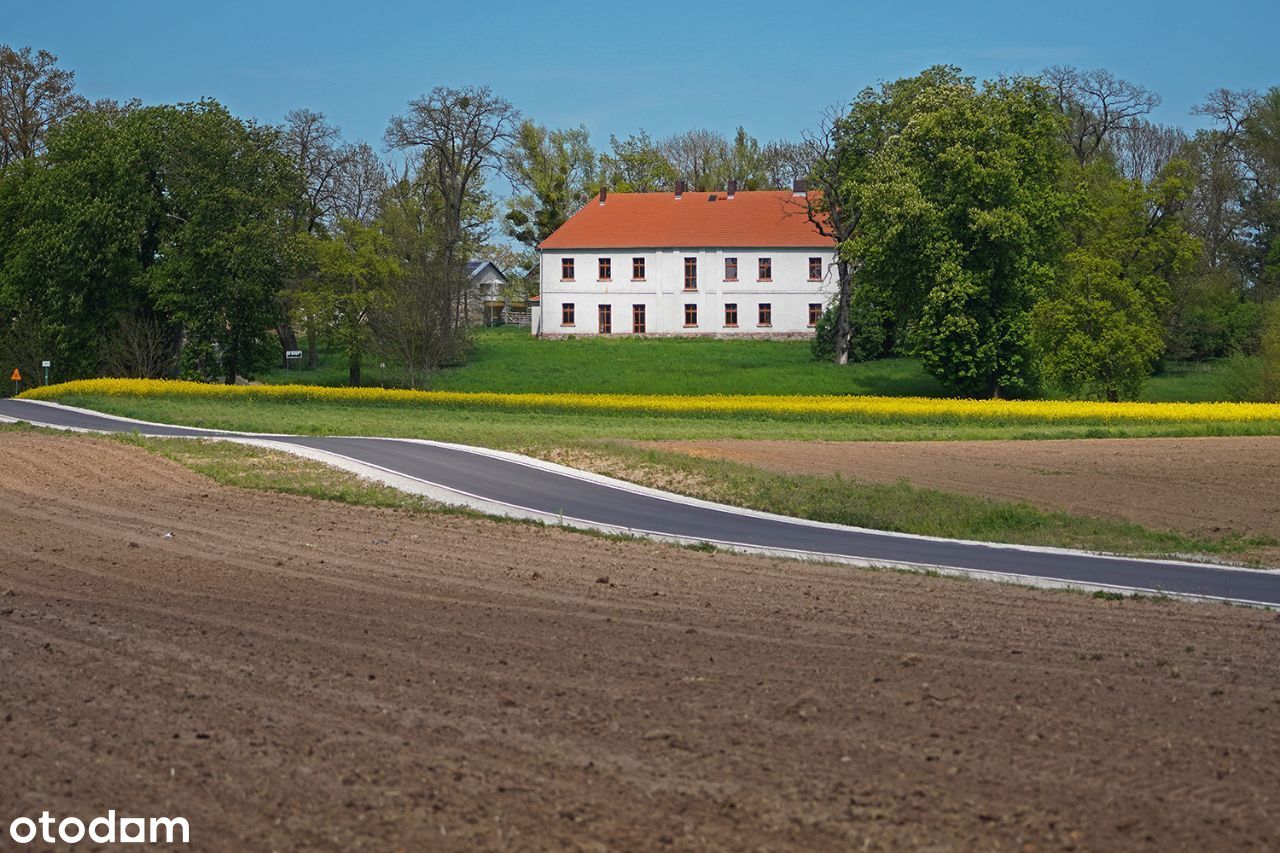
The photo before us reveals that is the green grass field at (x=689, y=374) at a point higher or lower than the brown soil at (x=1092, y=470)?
higher

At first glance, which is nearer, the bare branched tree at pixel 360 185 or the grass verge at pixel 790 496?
the grass verge at pixel 790 496

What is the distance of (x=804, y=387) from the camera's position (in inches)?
2618

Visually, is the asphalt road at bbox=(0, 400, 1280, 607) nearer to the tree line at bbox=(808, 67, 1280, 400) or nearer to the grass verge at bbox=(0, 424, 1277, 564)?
the grass verge at bbox=(0, 424, 1277, 564)

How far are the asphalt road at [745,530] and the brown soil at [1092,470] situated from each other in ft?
13.6

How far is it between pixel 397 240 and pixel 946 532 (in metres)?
55.1

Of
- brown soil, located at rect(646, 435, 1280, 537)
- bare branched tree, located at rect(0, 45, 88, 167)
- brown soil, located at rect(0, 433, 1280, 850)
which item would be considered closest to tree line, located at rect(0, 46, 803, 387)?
bare branched tree, located at rect(0, 45, 88, 167)

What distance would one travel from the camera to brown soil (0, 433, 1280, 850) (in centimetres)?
744

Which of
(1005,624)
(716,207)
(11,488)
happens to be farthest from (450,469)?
(716,207)

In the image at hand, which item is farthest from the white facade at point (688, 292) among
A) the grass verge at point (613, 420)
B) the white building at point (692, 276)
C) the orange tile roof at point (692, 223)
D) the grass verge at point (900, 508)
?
the grass verge at point (900, 508)

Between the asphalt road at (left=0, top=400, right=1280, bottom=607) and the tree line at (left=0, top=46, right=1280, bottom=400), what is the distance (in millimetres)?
31131

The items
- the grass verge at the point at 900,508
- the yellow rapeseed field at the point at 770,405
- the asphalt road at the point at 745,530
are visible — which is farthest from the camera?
the yellow rapeseed field at the point at 770,405

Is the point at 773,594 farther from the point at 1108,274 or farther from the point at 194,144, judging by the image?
the point at 194,144

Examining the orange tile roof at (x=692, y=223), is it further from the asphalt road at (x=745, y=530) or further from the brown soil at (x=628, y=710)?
the brown soil at (x=628, y=710)

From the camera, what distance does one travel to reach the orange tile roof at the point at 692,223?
8925 cm
